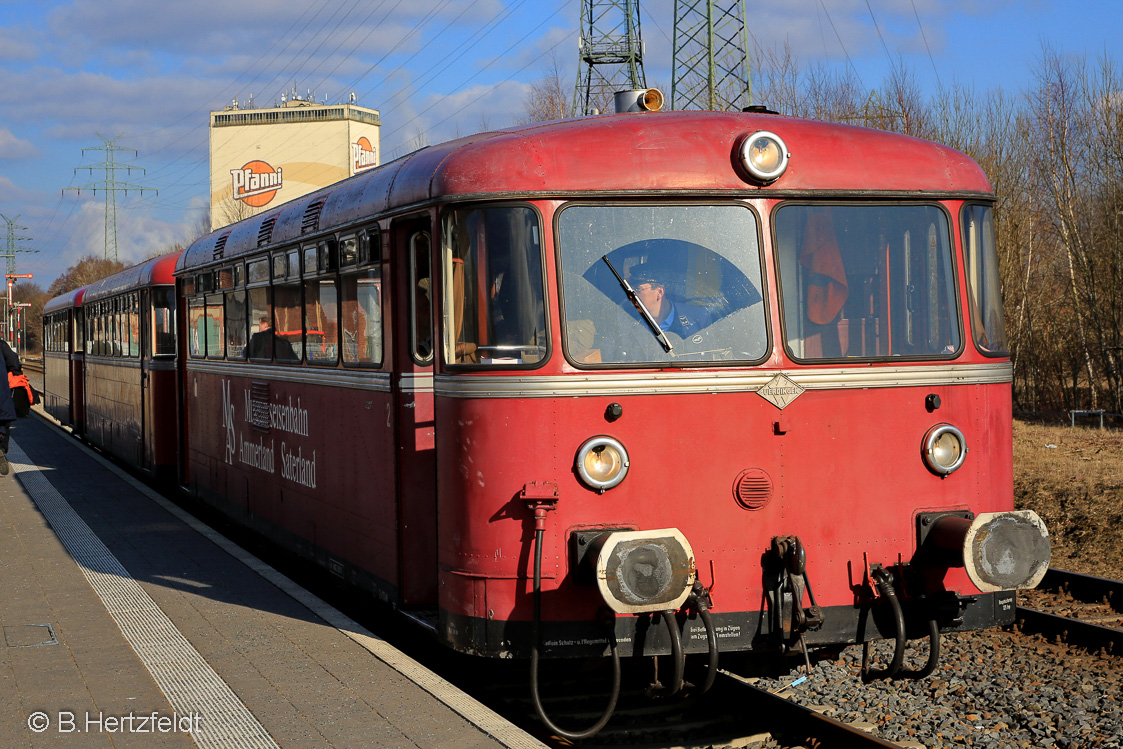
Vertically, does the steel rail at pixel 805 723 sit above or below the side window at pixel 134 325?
below

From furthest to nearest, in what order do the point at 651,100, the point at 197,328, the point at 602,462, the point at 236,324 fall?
the point at 197,328
the point at 236,324
the point at 651,100
the point at 602,462

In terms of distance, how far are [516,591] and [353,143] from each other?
8981cm

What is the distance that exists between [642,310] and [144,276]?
35.7 feet

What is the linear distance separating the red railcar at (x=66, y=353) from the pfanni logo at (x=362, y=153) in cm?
6722

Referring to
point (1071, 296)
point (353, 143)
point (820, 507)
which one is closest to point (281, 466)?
point (820, 507)

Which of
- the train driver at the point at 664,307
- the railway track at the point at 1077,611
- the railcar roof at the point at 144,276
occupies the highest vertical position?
the railcar roof at the point at 144,276

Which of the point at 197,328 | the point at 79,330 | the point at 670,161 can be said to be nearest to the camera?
the point at 670,161

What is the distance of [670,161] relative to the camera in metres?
5.43

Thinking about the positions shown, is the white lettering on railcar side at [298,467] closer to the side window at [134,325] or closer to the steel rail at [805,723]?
the steel rail at [805,723]

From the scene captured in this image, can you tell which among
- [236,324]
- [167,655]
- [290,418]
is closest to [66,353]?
[236,324]

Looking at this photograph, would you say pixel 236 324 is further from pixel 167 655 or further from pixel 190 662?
pixel 190 662

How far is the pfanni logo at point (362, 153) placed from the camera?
301 feet

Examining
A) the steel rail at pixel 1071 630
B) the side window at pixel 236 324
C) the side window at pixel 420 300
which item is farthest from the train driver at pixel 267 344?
the steel rail at pixel 1071 630

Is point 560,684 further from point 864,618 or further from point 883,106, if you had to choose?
point 883,106
